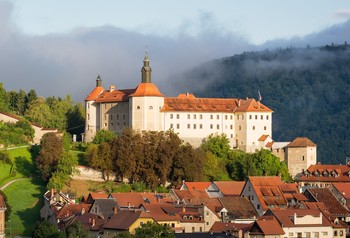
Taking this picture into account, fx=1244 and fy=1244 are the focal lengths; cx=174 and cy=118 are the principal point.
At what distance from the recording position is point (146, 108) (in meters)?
126

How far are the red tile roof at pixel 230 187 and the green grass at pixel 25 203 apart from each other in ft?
52.1

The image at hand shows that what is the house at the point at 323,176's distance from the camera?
121500 mm

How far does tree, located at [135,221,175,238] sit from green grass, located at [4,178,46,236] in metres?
19.2

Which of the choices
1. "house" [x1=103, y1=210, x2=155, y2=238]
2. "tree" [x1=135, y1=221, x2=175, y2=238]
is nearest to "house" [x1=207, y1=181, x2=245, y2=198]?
"house" [x1=103, y1=210, x2=155, y2=238]

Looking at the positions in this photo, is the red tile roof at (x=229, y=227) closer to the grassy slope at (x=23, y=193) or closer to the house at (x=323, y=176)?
the grassy slope at (x=23, y=193)

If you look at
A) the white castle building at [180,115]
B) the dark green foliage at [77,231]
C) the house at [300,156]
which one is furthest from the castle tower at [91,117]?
the dark green foliage at [77,231]

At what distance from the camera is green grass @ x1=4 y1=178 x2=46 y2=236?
101500 mm

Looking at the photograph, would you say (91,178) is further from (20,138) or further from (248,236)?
(248,236)

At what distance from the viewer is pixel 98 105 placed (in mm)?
131750

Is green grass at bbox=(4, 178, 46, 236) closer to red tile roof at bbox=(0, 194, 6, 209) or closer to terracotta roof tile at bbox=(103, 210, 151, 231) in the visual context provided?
red tile roof at bbox=(0, 194, 6, 209)

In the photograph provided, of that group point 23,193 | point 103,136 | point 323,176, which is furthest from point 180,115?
point 23,193

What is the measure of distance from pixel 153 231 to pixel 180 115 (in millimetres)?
47731

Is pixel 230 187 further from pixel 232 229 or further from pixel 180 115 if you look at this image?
pixel 232 229

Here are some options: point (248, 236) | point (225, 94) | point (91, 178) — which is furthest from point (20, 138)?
point (225, 94)
